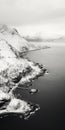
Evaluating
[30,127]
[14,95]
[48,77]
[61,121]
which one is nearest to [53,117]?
[61,121]

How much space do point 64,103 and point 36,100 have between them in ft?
50.6

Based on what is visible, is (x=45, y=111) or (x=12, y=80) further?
(x=12, y=80)

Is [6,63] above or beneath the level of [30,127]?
above

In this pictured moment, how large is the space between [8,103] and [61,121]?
96.1 ft

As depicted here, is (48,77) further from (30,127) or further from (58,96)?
(30,127)

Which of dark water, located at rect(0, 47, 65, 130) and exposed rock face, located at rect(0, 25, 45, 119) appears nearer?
dark water, located at rect(0, 47, 65, 130)

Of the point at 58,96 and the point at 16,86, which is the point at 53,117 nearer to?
the point at 58,96

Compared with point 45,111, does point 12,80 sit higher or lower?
higher

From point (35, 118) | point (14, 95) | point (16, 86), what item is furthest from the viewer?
point (16, 86)

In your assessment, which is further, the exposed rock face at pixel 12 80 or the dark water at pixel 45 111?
the exposed rock face at pixel 12 80

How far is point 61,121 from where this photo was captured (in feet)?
236

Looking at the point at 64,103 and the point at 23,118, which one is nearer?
the point at 23,118

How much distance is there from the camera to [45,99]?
9338 cm

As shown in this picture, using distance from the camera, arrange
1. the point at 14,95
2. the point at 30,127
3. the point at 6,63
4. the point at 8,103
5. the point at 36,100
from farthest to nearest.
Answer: the point at 6,63, the point at 14,95, the point at 36,100, the point at 8,103, the point at 30,127
